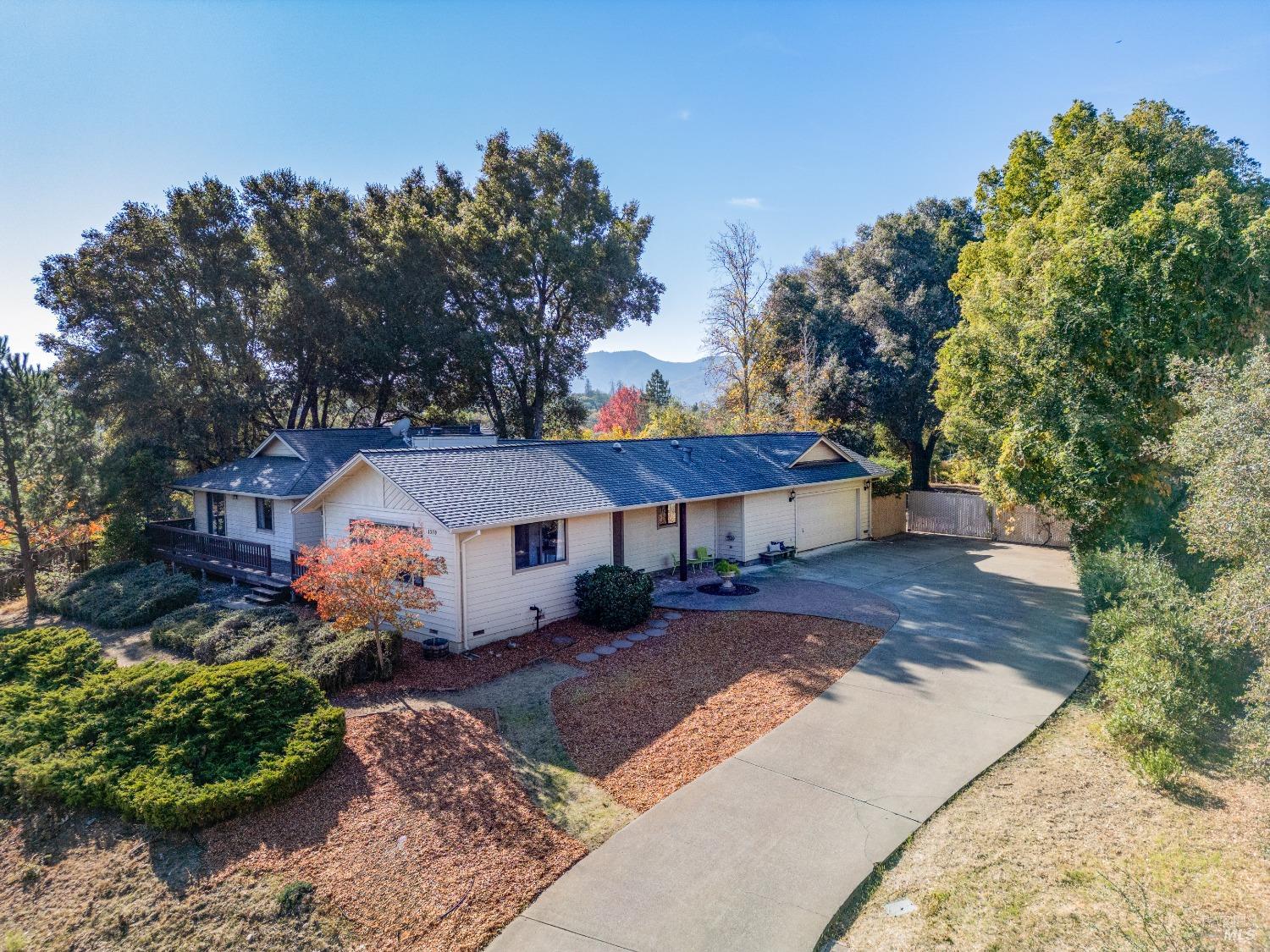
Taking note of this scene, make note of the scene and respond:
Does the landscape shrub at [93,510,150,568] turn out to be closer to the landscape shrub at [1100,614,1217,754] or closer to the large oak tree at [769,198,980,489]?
the landscape shrub at [1100,614,1217,754]

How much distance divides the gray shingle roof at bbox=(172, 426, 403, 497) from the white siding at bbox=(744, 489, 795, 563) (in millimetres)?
12859

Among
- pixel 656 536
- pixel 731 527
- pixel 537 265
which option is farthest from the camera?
pixel 537 265

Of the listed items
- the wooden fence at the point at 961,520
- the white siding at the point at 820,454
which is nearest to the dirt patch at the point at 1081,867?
the white siding at the point at 820,454

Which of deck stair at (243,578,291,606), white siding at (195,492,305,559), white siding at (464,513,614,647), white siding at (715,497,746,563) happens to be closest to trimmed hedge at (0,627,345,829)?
white siding at (464,513,614,647)

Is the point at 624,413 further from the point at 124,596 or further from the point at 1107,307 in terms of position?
the point at 1107,307

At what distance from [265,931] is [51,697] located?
7.13 m

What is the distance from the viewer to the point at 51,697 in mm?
9602

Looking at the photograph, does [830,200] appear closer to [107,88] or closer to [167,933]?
[107,88]

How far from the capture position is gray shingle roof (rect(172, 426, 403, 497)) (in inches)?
742

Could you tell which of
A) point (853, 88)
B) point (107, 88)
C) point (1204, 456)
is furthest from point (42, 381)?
point (1204, 456)

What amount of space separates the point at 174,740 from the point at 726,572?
12694 mm

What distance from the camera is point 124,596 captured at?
1658 cm

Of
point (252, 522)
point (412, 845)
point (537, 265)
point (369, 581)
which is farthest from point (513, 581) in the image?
point (537, 265)

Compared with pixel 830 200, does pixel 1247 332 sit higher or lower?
lower
